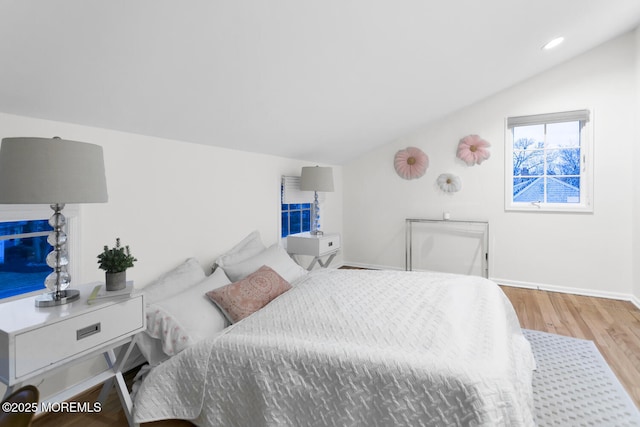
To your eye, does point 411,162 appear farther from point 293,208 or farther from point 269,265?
point 269,265

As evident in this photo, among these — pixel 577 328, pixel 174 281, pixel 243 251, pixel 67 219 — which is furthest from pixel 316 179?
pixel 577 328

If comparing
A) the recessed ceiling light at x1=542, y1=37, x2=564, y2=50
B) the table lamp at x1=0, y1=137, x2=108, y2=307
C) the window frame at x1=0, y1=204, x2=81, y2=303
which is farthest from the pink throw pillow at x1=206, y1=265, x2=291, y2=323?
the recessed ceiling light at x1=542, y1=37, x2=564, y2=50

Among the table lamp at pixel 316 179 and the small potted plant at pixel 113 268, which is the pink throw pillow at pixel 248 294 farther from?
the table lamp at pixel 316 179

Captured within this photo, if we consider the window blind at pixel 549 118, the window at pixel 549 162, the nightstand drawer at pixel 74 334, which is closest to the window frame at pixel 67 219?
the nightstand drawer at pixel 74 334

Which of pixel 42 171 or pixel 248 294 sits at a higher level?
pixel 42 171

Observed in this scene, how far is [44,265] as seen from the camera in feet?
6.15

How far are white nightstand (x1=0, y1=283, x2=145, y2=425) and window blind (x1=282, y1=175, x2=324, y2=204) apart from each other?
2.32 m

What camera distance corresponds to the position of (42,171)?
1276mm

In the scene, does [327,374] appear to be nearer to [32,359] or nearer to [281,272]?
[32,359]

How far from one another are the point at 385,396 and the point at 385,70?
2386 mm

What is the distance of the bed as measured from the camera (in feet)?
4.28

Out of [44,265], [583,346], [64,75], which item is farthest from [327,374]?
[583,346]

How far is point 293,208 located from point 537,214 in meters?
2.94

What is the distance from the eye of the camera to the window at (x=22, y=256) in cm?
172
